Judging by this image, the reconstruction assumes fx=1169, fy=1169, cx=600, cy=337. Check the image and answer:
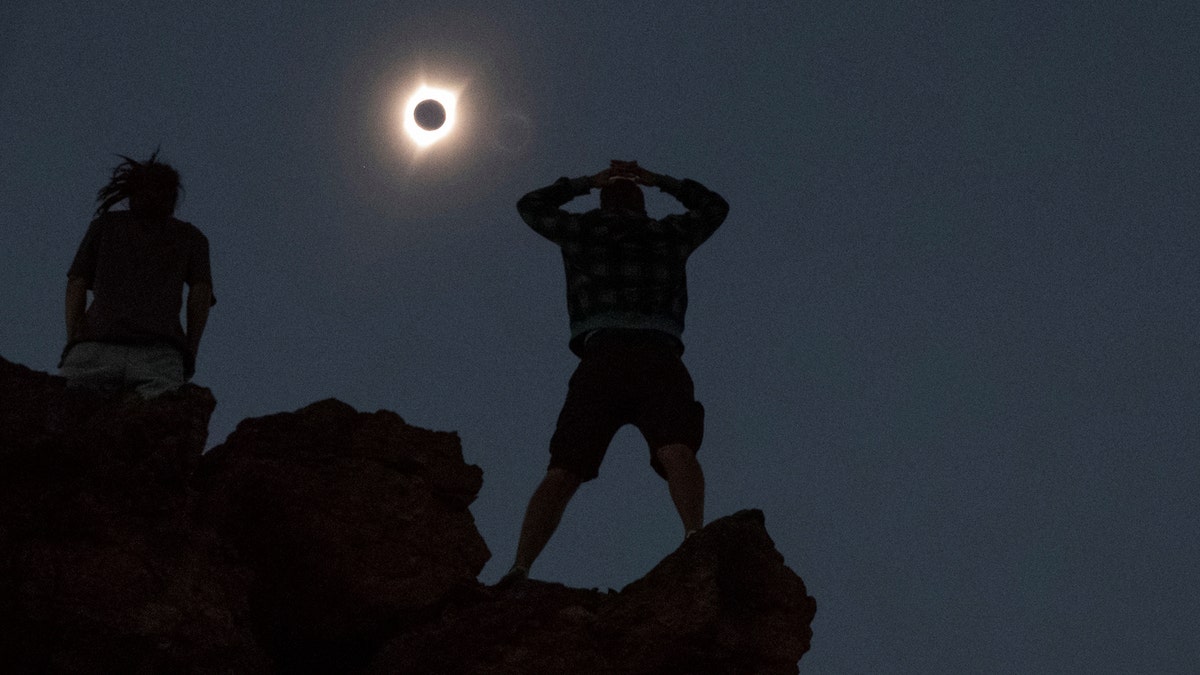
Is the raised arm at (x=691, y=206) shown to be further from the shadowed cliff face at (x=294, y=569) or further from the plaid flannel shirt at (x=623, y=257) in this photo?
the shadowed cliff face at (x=294, y=569)

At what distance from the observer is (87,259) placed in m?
7.95

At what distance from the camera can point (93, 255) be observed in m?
7.98

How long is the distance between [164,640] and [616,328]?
363 cm

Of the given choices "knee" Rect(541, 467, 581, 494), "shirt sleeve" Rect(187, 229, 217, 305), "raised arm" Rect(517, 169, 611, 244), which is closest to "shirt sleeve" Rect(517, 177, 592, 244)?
"raised arm" Rect(517, 169, 611, 244)

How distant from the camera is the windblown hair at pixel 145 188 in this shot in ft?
26.6

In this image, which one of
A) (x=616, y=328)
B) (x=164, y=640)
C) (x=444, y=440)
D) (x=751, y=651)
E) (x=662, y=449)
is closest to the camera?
(x=164, y=640)

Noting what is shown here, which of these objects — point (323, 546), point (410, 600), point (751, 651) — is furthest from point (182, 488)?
point (751, 651)

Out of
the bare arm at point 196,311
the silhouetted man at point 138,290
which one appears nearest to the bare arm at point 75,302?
the silhouetted man at point 138,290

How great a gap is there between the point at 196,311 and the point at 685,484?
351 cm

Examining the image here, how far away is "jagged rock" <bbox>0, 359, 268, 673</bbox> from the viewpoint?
6.45 m

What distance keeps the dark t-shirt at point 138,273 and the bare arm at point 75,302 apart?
0.04 meters

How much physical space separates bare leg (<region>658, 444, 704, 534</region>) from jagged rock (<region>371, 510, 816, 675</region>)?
244 mm

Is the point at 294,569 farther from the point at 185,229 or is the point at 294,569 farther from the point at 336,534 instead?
the point at 185,229

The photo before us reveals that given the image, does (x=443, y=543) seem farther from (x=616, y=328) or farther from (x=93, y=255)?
(x=93, y=255)
